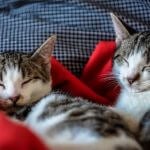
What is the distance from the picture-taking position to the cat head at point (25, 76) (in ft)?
4.47

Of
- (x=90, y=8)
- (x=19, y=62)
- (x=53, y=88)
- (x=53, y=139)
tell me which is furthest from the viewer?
(x=90, y=8)

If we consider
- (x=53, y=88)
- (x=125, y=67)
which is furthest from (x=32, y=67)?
(x=125, y=67)

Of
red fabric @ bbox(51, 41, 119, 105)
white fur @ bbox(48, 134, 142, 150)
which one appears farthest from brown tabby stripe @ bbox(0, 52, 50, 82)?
white fur @ bbox(48, 134, 142, 150)

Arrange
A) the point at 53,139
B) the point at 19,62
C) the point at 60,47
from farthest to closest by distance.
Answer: the point at 60,47 < the point at 19,62 < the point at 53,139

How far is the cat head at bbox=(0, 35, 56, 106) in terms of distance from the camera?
1.36 m

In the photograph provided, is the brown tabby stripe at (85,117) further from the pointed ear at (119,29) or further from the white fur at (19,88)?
the pointed ear at (119,29)

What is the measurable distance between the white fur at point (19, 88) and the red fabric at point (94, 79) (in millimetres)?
172

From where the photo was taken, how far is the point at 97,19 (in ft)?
6.14

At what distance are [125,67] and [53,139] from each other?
0.57m

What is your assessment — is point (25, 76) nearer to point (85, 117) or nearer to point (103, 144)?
point (85, 117)

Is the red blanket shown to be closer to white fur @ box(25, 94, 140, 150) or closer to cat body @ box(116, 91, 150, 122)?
cat body @ box(116, 91, 150, 122)

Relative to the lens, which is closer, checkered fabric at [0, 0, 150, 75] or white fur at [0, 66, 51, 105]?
white fur at [0, 66, 51, 105]

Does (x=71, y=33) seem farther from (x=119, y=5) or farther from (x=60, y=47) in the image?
(x=119, y=5)

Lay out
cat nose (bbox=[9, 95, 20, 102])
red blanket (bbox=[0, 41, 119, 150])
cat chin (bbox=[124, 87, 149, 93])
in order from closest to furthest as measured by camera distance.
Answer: cat nose (bbox=[9, 95, 20, 102]) → cat chin (bbox=[124, 87, 149, 93]) → red blanket (bbox=[0, 41, 119, 150])
